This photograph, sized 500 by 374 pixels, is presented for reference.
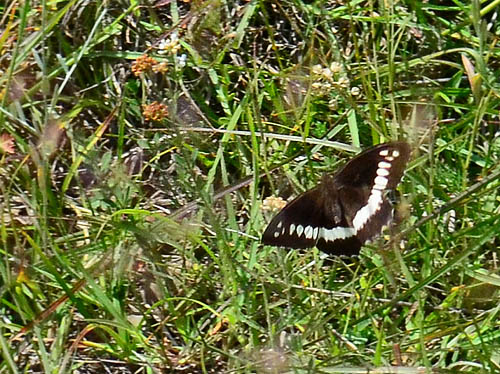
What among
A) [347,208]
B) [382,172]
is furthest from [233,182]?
[382,172]

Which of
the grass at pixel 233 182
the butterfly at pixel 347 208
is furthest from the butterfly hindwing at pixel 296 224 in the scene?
the grass at pixel 233 182

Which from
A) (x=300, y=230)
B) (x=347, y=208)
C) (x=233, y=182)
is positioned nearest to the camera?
(x=300, y=230)

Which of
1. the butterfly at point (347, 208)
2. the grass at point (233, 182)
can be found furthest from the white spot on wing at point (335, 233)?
the grass at point (233, 182)

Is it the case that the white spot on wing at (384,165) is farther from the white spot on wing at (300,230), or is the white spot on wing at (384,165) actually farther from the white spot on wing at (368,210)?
the white spot on wing at (300,230)

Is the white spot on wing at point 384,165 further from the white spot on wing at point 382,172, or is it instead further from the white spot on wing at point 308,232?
the white spot on wing at point 308,232

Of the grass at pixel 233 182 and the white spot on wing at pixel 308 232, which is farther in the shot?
the grass at pixel 233 182

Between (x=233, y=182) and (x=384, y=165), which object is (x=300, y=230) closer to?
(x=384, y=165)

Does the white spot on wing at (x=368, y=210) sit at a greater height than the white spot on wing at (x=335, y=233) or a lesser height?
greater

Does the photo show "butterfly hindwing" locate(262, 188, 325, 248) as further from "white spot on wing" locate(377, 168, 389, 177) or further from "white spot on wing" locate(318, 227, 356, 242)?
"white spot on wing" locate(377, 168, 389, 177)
